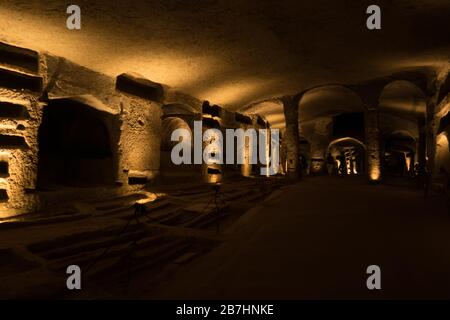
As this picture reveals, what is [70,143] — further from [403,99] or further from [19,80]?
[403,99]

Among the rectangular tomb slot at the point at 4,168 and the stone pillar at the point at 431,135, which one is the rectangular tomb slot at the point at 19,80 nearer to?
the rectangular tomb slot at the point at 4,168

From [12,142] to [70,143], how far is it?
12.0 feet

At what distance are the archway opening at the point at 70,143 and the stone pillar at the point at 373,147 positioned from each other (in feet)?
39.1

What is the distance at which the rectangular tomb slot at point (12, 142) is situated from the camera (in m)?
5.86

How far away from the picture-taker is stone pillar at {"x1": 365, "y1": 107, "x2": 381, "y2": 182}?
13.6 m

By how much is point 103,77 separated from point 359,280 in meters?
7.83

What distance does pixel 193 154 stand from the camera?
12.3 metres

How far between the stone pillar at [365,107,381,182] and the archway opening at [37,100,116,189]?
11.9m

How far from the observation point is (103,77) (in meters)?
7.85

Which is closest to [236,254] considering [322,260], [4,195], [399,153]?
[322,260]

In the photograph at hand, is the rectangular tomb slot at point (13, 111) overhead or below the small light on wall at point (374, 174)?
overhead

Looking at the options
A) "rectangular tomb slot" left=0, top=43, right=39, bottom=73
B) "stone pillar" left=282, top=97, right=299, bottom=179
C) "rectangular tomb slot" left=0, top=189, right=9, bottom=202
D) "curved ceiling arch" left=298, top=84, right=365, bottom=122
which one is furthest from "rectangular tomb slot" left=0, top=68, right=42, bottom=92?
"curved ceiling arch" left=298, top=84, right=365, bottom=122

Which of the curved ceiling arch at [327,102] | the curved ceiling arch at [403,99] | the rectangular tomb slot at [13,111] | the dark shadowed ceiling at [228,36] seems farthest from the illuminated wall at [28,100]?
the curved ceiling arch at [403,99]

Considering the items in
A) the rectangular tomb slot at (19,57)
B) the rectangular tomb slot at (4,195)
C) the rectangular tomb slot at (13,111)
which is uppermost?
the rectangular tomb slot at (19,57)
